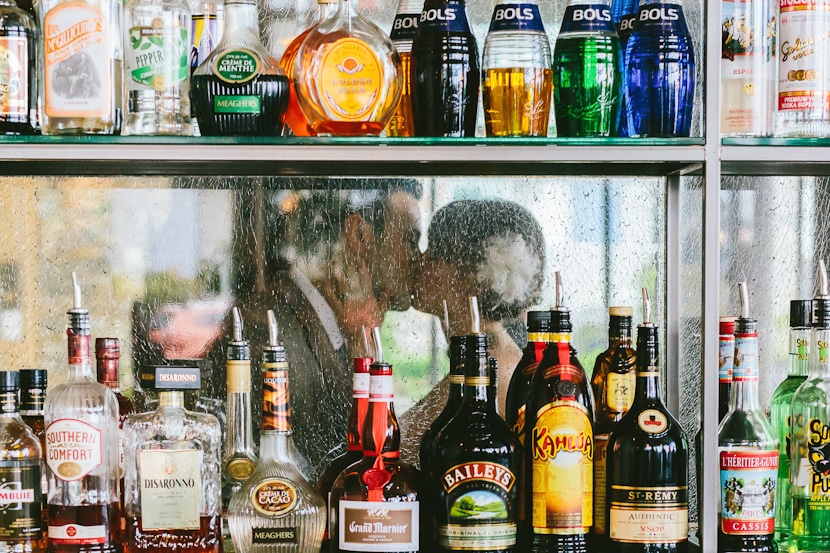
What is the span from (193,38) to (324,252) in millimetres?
417

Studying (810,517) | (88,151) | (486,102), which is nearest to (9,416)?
(88,151)

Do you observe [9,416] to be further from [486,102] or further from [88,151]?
[486,102]

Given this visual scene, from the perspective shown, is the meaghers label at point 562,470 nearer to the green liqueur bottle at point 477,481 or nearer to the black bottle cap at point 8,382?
the green liqueur bottle at point 477,481

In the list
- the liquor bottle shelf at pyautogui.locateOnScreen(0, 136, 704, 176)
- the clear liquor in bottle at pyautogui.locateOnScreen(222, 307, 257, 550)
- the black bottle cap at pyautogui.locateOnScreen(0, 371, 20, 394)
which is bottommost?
the clear liquor in bottle at pyautogui.locateOnScreen(222, 307, 257, 550)

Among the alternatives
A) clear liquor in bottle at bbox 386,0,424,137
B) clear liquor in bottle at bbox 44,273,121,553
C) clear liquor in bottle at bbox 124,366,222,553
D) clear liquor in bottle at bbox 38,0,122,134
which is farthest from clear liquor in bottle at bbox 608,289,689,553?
clear liquor in bottle at bbox 38,0,122,134

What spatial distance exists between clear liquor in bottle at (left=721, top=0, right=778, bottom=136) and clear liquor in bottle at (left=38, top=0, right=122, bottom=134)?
0.91m

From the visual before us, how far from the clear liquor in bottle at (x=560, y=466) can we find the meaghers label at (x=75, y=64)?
0.73 meters

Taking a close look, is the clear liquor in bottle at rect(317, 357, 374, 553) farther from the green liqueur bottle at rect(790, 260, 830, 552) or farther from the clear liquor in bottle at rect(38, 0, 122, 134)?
the green liqueur bottle at rect(790, 260, 830, 552)

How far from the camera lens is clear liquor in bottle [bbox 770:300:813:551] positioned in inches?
61.0

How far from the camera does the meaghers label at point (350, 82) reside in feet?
4.78

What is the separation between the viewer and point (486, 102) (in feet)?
4.97

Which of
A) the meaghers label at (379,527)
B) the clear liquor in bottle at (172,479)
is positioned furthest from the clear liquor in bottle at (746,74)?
the clear liquor in bottle at (172,479)

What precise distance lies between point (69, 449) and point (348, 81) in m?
0.65

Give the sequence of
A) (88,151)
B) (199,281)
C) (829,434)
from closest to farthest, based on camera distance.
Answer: (88,151) → (829,434) → (199,281)
